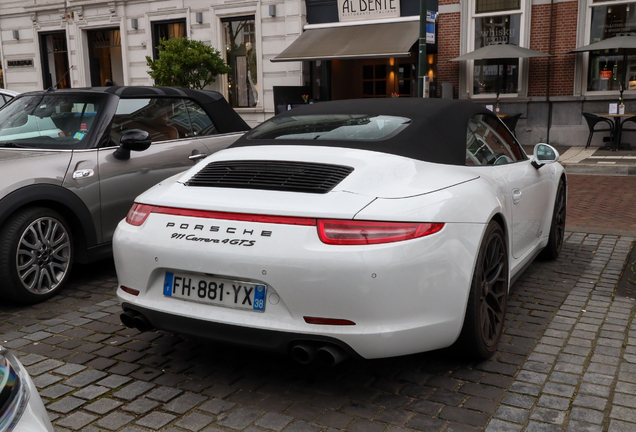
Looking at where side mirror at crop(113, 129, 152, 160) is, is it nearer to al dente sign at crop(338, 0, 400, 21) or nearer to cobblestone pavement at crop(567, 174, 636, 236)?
cobblestone pavement at crop(567, 174, 636, 236)

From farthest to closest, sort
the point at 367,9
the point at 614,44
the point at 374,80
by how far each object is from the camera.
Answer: the point at 374,80 → the point at 367,9 → the point at 614,44

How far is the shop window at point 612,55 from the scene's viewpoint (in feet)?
55.1

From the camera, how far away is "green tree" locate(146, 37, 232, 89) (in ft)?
65.8

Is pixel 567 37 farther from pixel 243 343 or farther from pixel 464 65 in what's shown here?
pixel 243 343

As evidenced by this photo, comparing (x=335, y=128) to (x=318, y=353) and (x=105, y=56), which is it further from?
(x=105, y=56)

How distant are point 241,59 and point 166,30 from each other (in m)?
3.47

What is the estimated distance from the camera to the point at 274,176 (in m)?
3.31

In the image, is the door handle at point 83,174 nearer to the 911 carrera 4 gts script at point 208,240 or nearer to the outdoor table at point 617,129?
the 911 carrera 4 gts script at point 208,240

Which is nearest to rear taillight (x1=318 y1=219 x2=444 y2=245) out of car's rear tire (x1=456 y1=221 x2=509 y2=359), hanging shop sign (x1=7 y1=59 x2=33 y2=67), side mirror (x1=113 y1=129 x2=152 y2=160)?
car's rear tire (x1=456 y1=221 x2=509 y2=359)

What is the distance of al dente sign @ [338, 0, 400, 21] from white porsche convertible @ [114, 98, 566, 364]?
16774 millimetres

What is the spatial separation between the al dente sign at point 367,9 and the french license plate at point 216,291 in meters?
17.8

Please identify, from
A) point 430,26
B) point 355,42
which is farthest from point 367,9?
point 430,26

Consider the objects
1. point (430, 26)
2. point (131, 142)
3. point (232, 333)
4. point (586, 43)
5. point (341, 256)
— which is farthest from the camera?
point (586, 43)

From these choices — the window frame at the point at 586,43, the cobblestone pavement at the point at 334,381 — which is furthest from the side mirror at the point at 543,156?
the window frame at the point at 586,43
